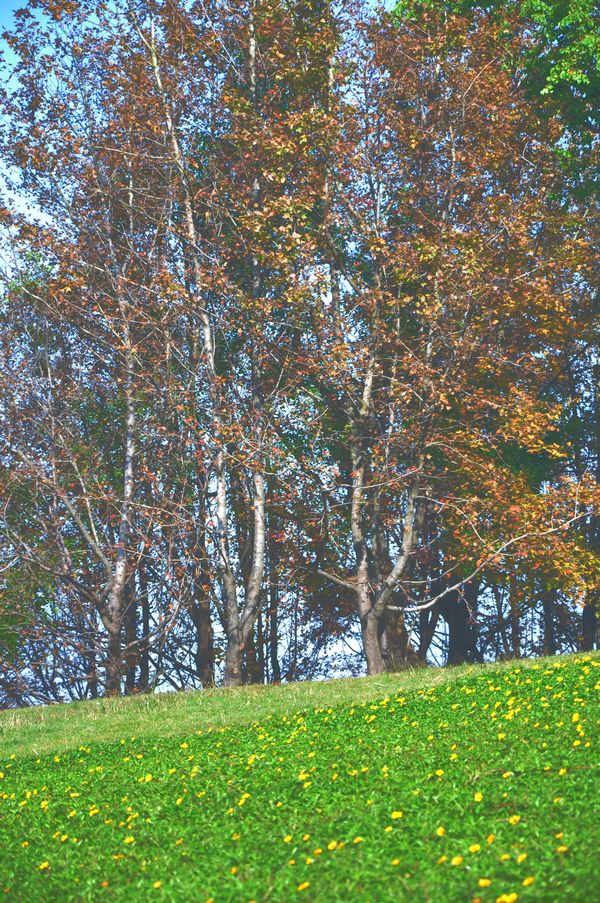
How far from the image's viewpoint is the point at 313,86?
64.5 ft

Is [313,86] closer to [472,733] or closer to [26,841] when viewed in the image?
[472,733]

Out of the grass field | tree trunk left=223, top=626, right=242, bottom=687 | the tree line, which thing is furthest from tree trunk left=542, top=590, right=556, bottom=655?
the grass field

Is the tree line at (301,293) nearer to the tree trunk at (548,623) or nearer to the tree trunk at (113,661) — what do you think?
the tree trunk at (113,661)

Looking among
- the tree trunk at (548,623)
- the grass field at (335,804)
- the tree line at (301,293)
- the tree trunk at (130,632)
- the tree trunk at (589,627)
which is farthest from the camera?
the tree trunk at (548,623)

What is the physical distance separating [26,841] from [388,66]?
1680 centimetres

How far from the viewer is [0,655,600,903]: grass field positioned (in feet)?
19.3

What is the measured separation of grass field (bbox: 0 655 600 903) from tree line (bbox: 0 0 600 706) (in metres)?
6.97

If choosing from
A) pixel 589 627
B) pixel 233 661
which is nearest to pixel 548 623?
pixel 589 627

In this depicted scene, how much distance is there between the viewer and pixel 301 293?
58.3 feet

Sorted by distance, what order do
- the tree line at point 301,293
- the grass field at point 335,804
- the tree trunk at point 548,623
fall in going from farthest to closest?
the tree trunk at point 548,623, the tree line at point 301,293, the grass field at point 335,804

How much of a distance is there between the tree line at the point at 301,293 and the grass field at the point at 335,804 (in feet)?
22.9

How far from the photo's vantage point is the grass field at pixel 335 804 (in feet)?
19.3

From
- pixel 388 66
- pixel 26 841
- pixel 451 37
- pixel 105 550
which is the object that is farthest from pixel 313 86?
pixel 26 841

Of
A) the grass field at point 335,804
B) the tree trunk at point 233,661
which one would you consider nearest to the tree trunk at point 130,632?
the tree trunk at point 233,661
